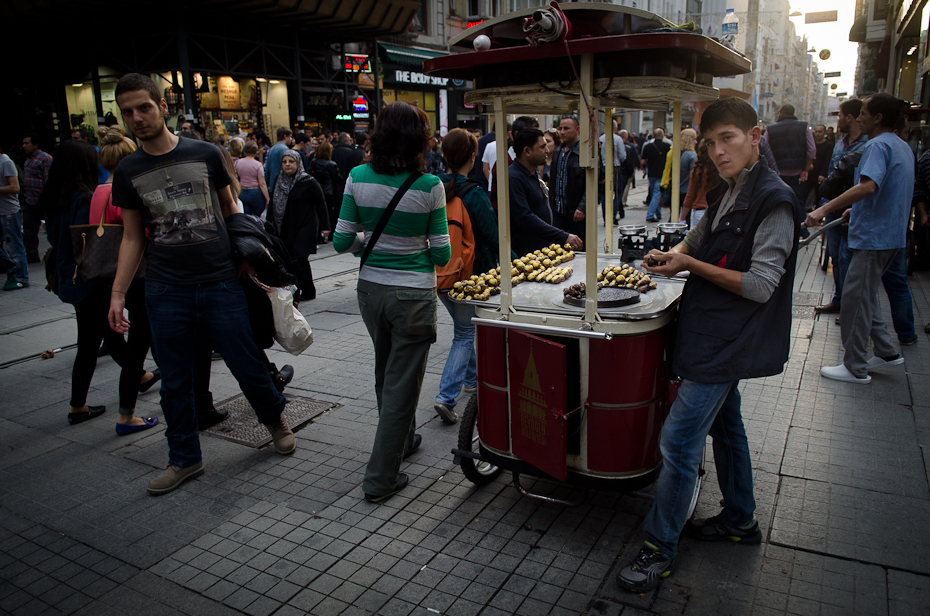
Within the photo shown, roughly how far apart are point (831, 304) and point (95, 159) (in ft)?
23.6

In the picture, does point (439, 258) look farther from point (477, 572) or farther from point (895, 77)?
point (895, 77)

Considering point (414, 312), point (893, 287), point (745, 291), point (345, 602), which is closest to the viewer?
point (745, 291)

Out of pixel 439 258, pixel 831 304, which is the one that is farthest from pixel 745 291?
pixel 831 304

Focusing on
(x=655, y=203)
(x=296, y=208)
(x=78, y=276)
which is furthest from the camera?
(x=655, y=203)

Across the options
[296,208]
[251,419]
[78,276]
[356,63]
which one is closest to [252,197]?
[296,208]

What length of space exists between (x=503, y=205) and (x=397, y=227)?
56cm

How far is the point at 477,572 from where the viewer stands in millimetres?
2893

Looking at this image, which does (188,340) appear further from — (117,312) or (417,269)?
(417,269)

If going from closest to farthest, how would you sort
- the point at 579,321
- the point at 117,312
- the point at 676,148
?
the point at 579,321
the point at 117,312
the point at 676,148

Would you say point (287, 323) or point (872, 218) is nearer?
point (287, 323)

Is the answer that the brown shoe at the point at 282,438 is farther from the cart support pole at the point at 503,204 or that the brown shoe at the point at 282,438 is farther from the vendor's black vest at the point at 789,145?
the vendor's black vest at the point at 789,145

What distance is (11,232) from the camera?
888cm

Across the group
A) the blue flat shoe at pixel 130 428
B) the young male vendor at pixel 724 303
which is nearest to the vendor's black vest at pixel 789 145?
the young male vendor at pixel 724 303

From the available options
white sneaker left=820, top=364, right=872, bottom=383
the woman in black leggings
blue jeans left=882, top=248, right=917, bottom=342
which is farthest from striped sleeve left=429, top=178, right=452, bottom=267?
blue jeans left=882, top=248, right=917, bottom=342
